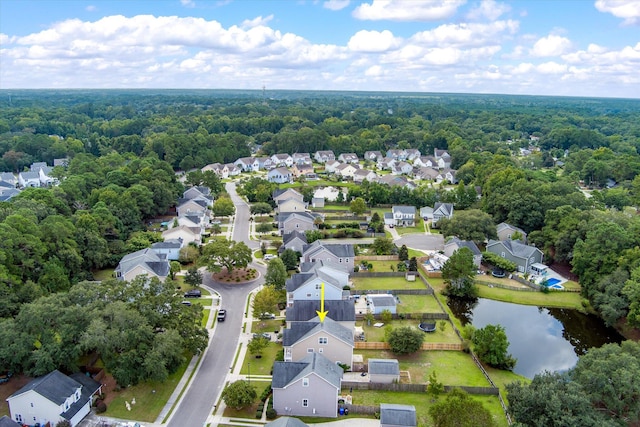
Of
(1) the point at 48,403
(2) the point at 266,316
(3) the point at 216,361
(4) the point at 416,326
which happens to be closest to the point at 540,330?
(4) the point at 416,326

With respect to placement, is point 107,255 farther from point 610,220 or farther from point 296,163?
point 296,163

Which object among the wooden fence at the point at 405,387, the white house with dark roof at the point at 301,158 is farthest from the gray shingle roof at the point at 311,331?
the white house with dark roof at the point at 301,158

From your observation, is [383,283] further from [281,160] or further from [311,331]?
[281,160]

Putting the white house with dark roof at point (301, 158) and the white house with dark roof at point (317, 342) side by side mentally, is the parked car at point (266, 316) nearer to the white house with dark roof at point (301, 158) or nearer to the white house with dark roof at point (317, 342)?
the white house with dark roof at point (317, 342)

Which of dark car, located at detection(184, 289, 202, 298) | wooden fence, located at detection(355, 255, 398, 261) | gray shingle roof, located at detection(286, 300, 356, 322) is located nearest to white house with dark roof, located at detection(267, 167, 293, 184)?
wooden fence, located at detection(355, 255, 398, 261)

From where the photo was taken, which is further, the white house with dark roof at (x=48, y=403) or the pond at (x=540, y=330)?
the pond at (x=540, y=330)
